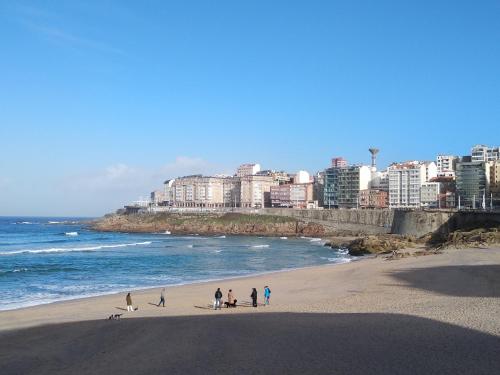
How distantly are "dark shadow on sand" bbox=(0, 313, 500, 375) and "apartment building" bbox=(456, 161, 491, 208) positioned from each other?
116974 mm

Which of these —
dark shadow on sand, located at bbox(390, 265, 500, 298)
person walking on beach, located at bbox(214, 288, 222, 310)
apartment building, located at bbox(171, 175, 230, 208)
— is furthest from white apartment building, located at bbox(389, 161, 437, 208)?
person walking on beach, located at bbox(214, 288, 222, 310)

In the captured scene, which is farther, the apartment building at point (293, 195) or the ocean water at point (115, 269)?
the apartment building at point (293, 195)

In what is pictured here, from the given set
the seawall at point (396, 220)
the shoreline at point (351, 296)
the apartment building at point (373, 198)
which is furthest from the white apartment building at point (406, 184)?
the shoreline at point (351, 296)

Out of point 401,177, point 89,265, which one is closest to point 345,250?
point 89,265

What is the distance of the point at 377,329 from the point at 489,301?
603cm

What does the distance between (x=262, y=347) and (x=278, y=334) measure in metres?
1.61

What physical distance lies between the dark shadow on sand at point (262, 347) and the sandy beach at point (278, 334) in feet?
0.09

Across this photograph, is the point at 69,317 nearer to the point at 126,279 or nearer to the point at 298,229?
the point at 126,279

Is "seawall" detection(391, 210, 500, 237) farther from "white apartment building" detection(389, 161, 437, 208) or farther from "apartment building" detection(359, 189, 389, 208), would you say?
"apartment building" detection(359, 189, 389, 208)

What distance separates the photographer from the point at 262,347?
13.6 metres

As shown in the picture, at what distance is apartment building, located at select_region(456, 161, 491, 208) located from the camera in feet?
406

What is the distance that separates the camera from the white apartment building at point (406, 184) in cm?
13812

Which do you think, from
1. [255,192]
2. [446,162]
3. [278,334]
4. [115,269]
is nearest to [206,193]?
[255,192]

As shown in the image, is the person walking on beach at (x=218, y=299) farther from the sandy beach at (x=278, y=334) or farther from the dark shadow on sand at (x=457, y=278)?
the dark shadow on sand at (x=457, y=278)
